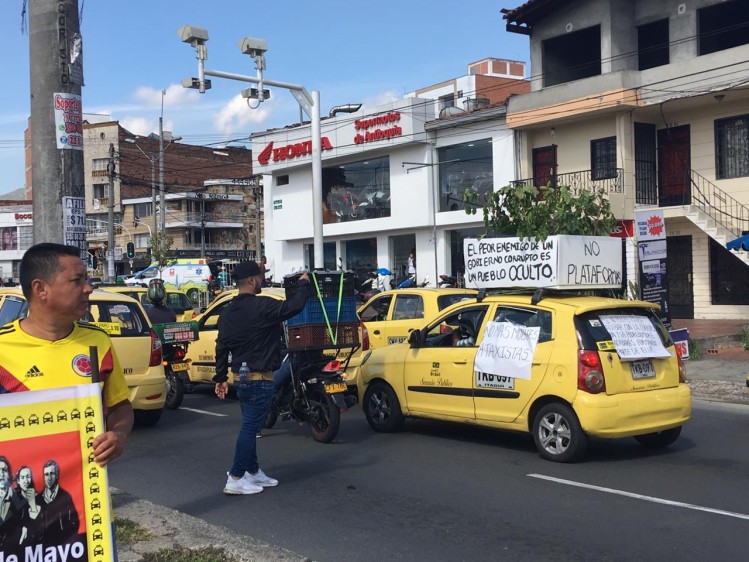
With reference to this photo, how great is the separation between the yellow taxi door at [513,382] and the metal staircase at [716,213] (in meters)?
14.8

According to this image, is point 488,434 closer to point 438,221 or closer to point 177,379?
point 177,379

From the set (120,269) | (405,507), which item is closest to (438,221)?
(405,507)

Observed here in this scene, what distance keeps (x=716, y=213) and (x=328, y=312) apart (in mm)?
16863

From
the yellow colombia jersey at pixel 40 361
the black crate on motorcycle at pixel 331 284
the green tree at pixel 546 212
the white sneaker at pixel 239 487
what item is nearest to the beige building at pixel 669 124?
the green tree at pixel 546 212

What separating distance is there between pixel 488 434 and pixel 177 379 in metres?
4.89

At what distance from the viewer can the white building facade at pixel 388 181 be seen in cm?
2956

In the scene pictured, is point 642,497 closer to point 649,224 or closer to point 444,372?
point 444,372

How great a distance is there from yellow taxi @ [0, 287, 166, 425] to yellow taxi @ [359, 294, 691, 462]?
11.2ft

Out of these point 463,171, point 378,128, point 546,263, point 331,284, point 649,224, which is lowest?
point 331,284

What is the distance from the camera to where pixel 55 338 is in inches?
128

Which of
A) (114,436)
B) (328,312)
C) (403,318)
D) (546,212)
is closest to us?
(114,436)

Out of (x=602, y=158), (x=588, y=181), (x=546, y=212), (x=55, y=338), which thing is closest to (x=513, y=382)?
(x=546, y=212)

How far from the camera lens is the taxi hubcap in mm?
8102

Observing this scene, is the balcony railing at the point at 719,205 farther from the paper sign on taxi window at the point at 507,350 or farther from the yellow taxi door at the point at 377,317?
the paper sign on taxi window at the point at 507,350
